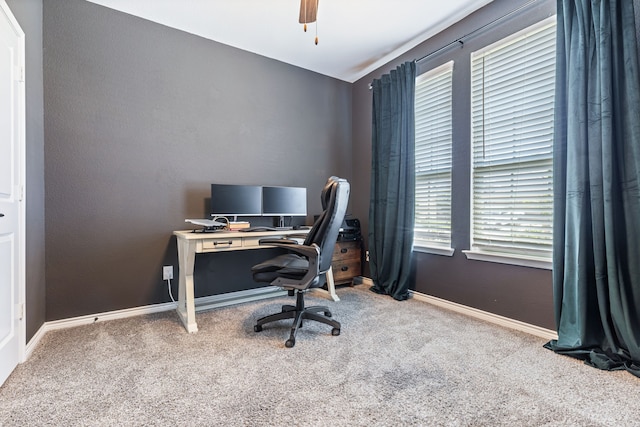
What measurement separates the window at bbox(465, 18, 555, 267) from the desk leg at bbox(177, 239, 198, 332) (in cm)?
232

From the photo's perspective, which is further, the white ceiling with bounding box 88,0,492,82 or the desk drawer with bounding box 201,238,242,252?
the white ceiling with bounding box 88,0,492,82

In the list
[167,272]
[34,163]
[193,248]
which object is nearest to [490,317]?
[193,248]

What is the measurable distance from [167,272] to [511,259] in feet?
9.43

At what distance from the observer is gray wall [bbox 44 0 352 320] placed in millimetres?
2260

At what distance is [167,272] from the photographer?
2.66 meters

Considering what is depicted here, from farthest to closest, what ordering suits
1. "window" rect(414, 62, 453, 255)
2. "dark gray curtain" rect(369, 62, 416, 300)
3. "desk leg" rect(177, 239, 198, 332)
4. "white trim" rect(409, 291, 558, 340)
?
"dark gray curtain" rect(369, 62, 416, 300) → "window" rect(414, 62, 453, 255) → "desk leg" rect(177, 239, 198, 332) → "white trim" rect(409, 291, 558, 340)

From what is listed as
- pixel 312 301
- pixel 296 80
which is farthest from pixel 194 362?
pixel 296 80

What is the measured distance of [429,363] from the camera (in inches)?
67.7

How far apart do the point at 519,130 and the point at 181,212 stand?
2912mm

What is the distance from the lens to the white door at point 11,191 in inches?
59.4

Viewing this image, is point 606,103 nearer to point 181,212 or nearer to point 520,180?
point 520,180

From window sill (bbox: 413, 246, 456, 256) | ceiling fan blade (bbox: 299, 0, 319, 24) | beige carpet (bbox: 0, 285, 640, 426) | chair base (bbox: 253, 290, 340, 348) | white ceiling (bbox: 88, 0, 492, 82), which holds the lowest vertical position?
beige carpet (bbox: 0, 285, 640, 426)

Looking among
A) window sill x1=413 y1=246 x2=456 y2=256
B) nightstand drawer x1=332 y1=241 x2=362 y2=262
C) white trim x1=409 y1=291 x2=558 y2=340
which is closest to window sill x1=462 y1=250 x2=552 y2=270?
window sill x1=413 y1=246 x2=456 y2=256

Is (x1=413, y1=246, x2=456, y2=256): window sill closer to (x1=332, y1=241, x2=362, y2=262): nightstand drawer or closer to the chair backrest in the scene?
(x1=332, y1=241, x2=362, y2=262): nightstand drawer
